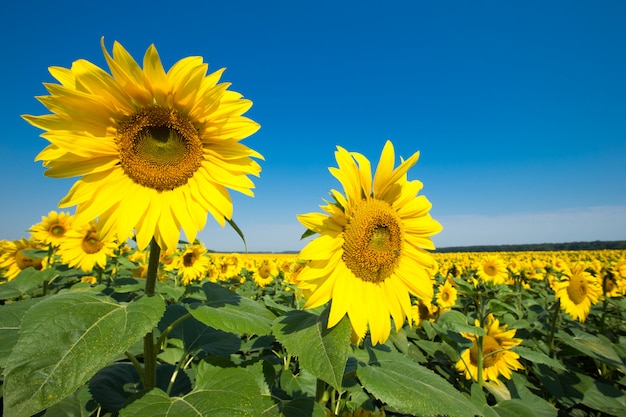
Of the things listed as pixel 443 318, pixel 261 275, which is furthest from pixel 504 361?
pixel 261 275

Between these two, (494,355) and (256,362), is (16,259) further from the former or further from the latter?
(494,355)

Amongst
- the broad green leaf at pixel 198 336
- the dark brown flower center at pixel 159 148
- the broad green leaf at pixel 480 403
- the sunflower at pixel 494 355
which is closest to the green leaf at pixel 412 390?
the broad green leaf at pixel 198 336

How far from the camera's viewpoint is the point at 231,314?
1524mm

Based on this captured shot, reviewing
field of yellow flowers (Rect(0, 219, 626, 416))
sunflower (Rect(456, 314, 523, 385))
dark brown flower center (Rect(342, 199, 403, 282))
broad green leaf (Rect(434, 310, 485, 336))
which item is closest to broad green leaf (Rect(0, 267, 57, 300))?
field of yellow flowers (Rect(0, 219, 626, 416))

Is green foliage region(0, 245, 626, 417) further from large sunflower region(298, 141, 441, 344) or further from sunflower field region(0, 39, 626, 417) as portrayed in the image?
large sunflower region(298, 141, 441, 344)

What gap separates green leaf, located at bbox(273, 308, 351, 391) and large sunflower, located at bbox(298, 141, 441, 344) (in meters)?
0.07

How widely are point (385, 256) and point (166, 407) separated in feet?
4.09

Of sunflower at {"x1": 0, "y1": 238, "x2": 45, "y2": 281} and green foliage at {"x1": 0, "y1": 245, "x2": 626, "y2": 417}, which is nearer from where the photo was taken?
green foliage at {"x1": 0, "y1": 245, "x2": 626, "y2": 417}

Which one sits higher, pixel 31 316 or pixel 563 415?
pixel 31 316

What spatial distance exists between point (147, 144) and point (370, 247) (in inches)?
51.8

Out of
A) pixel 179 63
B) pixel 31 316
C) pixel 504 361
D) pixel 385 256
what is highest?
pixel 179 63

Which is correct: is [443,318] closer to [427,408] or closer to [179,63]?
[427,408]

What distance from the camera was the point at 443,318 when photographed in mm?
2971

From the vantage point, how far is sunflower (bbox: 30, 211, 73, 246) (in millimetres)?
4402
